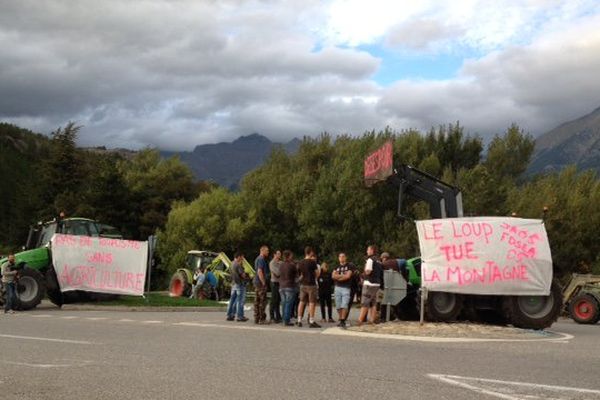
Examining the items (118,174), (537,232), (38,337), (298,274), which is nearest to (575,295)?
(537,232)

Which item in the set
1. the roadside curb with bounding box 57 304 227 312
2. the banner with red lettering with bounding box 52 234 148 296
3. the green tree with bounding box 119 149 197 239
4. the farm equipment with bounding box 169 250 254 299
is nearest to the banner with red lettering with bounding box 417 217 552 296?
the roadside curb with bounding box 57 304 227 312

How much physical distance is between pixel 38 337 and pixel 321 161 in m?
36.7

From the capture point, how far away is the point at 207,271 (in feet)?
104

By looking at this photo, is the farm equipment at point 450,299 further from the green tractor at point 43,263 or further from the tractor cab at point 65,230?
the green tractor at point 43,263

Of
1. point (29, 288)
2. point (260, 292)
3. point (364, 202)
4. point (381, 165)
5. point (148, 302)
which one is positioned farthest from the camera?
point (364, 202)

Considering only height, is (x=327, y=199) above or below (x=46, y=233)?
above

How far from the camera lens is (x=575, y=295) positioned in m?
23.9

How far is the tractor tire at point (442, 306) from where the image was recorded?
16328 millimetres

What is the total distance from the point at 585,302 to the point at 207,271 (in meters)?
16.0

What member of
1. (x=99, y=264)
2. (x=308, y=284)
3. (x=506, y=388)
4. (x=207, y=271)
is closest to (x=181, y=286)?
(x=207, y=271)

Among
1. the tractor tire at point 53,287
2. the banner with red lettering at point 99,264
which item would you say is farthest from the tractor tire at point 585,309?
the tractor tire at point 53,287

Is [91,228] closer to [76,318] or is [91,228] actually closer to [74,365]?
[76,318]

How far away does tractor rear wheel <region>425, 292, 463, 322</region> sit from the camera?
16.3m

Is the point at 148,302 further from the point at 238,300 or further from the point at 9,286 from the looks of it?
the point at 238,300
